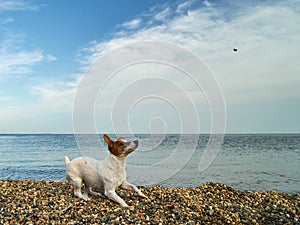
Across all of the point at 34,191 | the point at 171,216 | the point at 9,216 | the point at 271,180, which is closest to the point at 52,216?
the point at 9,216

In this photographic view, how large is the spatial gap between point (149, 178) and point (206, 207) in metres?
6.94

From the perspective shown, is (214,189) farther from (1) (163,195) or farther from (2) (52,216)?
(2) (52,216)

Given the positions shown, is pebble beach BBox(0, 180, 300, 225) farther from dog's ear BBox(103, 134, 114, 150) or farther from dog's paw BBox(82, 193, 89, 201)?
dog's ear BBox(103, 134, 114, 150)

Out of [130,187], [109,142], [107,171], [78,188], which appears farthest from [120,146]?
[78,188]

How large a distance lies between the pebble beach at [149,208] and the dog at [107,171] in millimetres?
318

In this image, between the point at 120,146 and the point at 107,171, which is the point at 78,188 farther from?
the point at 120,146

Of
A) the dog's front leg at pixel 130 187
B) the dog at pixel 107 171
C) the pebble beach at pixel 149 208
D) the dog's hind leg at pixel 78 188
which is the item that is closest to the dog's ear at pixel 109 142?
the dog at pixel 107 171

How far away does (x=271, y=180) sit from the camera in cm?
1441

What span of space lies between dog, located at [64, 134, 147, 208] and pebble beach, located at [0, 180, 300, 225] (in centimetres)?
32

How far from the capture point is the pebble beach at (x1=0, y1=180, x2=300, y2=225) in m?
6.52

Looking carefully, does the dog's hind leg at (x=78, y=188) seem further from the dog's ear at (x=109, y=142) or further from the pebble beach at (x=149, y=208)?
the dog's ear at (x=109, y=142)

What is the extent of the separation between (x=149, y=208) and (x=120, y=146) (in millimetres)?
1621

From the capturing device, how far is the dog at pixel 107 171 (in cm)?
698

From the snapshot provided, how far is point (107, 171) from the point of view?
719 centimetres
